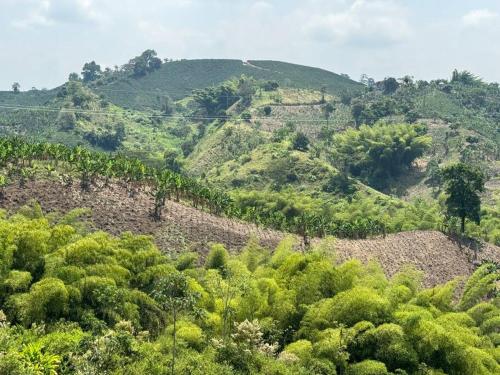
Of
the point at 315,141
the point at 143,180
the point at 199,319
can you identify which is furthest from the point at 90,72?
the point at 199,319

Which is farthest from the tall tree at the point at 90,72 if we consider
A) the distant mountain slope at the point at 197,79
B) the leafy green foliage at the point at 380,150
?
the leafy green foliage at the point at 380,150

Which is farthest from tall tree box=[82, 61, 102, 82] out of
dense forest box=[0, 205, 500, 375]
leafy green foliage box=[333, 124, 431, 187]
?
dense forest box=[0, 205, 500, 375]

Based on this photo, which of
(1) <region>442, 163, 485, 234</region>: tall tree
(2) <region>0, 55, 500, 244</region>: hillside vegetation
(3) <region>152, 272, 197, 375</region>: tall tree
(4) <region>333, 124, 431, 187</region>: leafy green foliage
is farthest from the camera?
(4) <region>333, 124, 431, 187</region>: leafy green foliage

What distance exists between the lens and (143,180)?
43.7 m

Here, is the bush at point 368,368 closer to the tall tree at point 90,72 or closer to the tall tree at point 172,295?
the tall tree at point 172,295

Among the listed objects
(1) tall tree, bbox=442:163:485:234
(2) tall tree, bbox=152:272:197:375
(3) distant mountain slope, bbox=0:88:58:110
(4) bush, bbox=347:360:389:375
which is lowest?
(4) bush, bbox=347:360:389:375

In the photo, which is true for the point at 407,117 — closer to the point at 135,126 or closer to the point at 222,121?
the point at 222,121

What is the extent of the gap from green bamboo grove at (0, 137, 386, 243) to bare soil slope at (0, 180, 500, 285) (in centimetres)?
102

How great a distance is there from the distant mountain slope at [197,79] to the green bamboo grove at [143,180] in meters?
102

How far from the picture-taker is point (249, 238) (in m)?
40.0

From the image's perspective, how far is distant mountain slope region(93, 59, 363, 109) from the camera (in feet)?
519

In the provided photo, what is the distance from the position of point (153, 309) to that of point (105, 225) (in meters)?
13.9

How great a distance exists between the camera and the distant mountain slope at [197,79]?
158250mm

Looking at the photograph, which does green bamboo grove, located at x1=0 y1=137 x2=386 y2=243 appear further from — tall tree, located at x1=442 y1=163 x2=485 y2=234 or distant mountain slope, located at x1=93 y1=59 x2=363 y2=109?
distant mountain slope, located at x1=93 y1=59 x2=363 y2=109
